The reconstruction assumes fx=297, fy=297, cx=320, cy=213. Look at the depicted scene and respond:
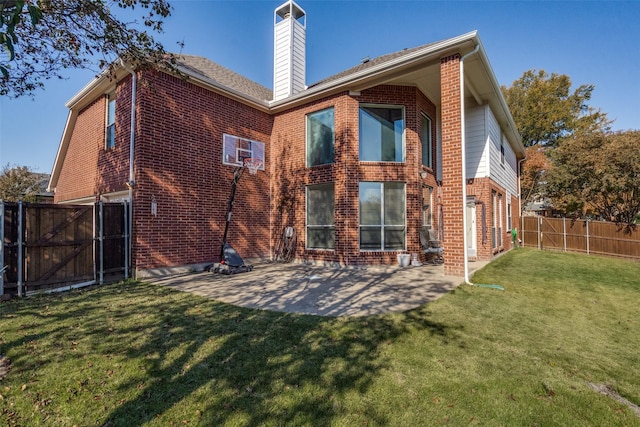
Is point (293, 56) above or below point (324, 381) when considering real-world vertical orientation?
above

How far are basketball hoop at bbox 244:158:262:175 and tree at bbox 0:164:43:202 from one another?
593 inches

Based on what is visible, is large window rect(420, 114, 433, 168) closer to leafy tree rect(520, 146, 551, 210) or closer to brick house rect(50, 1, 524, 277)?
brick house rect(50, 1, 524, 277)

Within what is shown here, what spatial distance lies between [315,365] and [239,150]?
828 cm

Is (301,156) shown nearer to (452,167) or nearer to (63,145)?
(452,167)

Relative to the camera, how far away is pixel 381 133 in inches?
374

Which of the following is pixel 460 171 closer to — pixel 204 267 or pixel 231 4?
pixel 204 267

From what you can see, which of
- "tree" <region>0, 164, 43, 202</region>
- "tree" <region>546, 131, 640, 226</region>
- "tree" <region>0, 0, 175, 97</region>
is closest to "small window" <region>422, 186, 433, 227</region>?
"tree" <region>0, 0, 175, 97</region>

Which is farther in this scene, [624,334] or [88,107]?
[88,107]

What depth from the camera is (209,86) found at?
8938mm

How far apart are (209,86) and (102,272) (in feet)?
19.2

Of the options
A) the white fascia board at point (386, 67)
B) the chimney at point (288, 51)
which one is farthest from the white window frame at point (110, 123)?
the chimney at point (288, 51)

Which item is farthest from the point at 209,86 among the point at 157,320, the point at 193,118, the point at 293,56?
the point at 157,320

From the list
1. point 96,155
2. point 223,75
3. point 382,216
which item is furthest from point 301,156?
point 96,155

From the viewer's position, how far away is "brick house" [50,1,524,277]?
752 centimetres
